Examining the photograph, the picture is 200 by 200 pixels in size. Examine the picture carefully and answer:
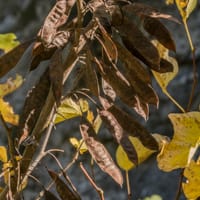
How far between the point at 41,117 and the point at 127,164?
221 millimetres

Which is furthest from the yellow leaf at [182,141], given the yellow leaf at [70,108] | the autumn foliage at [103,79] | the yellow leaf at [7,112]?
the yellow leaf at [7,112]

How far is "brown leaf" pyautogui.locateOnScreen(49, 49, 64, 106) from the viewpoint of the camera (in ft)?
2.00

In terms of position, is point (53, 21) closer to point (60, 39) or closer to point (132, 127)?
point (60, 39)

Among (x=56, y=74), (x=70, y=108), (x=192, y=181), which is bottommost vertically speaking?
(x=192, y=181)

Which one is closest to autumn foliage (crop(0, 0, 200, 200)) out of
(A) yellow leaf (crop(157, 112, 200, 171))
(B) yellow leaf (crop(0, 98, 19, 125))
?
(A) yellow leaf (crop(157, 112, 200, 171))

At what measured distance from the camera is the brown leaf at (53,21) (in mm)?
636

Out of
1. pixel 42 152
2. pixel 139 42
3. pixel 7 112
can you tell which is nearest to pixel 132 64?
A: pixel 139 42

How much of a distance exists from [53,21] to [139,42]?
0.29ft

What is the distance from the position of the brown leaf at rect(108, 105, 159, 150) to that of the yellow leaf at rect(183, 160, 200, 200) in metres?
0.08

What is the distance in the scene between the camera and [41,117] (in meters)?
0.69

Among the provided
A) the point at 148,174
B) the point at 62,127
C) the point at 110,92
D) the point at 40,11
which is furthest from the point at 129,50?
the point at 40,11

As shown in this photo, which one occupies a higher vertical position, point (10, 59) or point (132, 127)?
point (10, 59)

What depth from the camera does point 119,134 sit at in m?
0.65

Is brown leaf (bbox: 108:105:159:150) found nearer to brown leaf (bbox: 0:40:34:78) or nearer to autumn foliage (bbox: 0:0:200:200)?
autumn foliage (bbox: 0:0:200:200)
